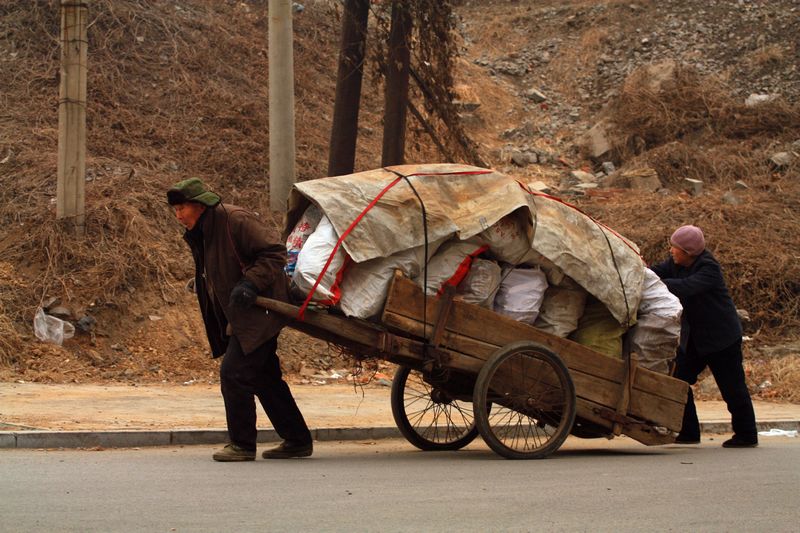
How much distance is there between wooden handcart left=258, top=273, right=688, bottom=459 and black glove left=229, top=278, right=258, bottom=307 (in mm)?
118

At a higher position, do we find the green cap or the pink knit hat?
the green cap

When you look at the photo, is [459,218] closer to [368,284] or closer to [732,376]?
[368,284]

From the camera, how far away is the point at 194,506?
199 inches

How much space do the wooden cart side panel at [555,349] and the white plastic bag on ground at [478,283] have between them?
6.2 inches

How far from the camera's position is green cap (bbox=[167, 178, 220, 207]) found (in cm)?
658

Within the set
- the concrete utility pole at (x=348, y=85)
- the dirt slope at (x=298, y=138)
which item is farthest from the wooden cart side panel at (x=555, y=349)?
the concrete utility pole at (x=348, y=85)

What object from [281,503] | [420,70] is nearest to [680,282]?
[281,503]

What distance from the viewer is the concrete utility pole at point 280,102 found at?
1422 cm

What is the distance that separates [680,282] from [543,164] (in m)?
13.0

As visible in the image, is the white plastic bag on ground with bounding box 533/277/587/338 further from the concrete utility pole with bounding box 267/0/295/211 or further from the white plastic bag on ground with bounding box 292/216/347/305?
the concrete utility pole with bounding box 267/0/295/211

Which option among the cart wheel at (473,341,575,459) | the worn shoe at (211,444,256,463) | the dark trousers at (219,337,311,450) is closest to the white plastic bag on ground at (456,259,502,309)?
the cart wheel at (473,341,575,459)

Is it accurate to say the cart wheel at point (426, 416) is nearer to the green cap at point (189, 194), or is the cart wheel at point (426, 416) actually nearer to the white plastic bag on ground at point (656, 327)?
the white plastic bag on ground at point (656, 327)

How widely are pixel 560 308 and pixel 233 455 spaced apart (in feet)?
8.53

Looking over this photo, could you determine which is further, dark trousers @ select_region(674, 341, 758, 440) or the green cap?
dark trousers @ select_region(674, 341, 758, 440)
